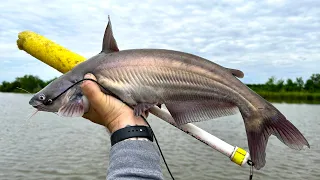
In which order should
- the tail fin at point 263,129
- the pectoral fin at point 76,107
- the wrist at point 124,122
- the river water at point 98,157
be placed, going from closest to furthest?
the wrist at point 124,122 < the tail fin at point 263,129 < the pectoral fin at point 76,107 < the river water at point 98,157

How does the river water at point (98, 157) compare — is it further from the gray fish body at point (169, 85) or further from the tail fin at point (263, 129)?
the tail fin at point (263, 129)

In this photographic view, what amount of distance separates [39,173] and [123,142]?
10.6m

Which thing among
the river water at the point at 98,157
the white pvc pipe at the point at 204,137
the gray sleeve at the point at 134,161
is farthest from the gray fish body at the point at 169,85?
the river water at the point at 98,157

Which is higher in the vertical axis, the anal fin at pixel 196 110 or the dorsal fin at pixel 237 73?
the dorsal fin at pixel 237 73

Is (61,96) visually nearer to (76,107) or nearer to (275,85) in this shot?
(76,107)

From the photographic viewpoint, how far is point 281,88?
74688mm

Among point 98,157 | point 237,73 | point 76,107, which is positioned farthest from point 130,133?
point 98,157

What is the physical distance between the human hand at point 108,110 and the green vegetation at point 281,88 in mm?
38814

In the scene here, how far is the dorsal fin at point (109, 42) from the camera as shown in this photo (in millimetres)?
2506

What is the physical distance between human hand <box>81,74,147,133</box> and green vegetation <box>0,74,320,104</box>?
3881 cm

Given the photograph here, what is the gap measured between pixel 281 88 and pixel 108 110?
250 feet

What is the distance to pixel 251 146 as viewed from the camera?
7.44ft

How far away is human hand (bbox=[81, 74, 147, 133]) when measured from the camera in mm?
2119

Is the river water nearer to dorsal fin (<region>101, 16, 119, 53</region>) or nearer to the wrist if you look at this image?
dorsal fin (<region>101, 16, 119, 53</region>)
